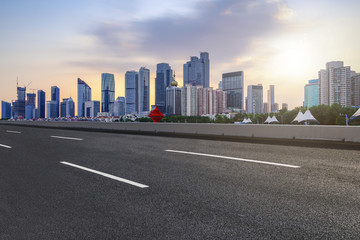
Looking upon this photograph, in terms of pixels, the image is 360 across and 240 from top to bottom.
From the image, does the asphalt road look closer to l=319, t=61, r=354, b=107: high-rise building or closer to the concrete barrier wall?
the concrete barrier wall

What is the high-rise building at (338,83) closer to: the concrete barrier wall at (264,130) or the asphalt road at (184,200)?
the concrete barrier wall at (264,130)

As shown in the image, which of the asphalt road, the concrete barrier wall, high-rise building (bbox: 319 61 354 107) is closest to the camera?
the asphalt road

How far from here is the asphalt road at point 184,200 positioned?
9.46ft

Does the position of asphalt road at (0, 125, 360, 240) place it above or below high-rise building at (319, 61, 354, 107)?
below

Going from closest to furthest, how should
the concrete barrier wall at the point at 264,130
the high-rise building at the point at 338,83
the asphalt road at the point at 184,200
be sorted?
the asphalt road at the point at 184,200, the concrete barrier wall at the point at 264,130, the high-rise building at the point at 338,83

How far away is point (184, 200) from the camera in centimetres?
385

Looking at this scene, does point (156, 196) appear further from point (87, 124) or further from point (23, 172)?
point (87, 124)

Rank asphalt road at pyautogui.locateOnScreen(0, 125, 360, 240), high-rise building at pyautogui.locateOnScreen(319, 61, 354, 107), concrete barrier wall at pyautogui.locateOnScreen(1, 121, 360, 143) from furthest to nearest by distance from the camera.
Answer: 1. high-rise building at pyautogui.locateOnScreen(319, 61, 354, 107)
2. concrete barrier wall at pyautogui.locateOnScreen(1, 121, 360, 143)
3. asphalt road at pyautogui.locateOnScreen(0, 125, 360, 240)

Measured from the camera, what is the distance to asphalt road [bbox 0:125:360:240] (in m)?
2.88

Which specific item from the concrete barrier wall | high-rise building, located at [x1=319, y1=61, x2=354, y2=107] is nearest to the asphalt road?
the concrete barrier wall


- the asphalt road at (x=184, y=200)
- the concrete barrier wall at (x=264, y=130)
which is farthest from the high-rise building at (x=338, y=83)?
the asphalt road at (x=184, y=200)

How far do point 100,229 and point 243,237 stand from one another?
5.37 ft

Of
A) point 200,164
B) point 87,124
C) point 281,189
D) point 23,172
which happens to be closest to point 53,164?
point 23,172

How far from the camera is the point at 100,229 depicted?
298 centimetres
